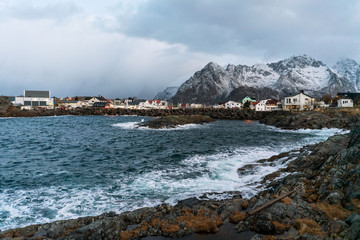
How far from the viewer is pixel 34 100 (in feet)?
504

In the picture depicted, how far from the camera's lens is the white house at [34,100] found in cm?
15162

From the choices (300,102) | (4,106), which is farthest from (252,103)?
(4,106)

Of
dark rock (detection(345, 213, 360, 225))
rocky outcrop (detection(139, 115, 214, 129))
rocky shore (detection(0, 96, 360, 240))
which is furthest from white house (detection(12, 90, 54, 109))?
dark rock (detection(345, 213, 360, 225))

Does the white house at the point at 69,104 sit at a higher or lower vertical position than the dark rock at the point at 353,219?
higher

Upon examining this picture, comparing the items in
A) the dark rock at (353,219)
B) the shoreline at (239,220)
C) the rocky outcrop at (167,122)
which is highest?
the rocky outcrop at (167,122)

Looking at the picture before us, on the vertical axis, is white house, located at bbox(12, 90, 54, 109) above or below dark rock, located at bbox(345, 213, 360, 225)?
above

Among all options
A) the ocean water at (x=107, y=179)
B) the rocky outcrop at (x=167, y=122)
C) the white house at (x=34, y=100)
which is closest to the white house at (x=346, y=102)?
the rocky outcrop at (x=167, y=122)

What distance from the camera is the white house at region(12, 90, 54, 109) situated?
152 m

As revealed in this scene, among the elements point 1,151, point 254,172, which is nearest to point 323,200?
point 254,172

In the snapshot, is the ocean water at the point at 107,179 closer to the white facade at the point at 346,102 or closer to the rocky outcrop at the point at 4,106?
the white facade at the point at 346,102

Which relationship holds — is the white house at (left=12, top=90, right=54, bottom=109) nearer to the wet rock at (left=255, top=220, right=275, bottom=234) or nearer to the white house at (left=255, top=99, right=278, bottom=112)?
the white house at (left=255, top=99, right=278, bottom=112)

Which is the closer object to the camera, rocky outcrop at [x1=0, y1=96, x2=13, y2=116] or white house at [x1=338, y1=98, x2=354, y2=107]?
white house at [x1=338, y1=98, x2=354, y2=107]

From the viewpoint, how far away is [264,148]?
101 ft

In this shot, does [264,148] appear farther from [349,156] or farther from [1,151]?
[1,151]
